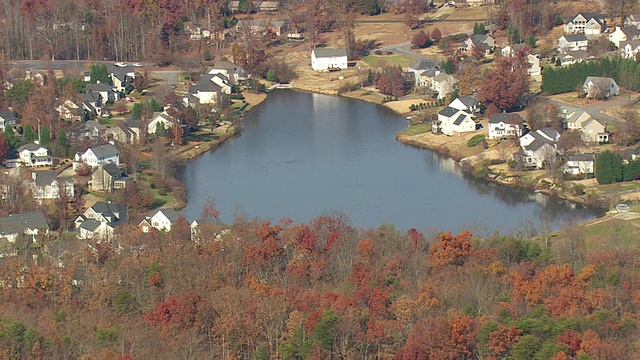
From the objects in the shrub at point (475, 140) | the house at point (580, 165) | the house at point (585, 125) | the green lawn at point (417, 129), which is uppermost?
the house at point (585, 125)

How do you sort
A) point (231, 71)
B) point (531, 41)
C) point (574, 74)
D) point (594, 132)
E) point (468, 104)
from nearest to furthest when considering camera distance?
point (594, 132) < point (468, 104) < point (574, 74) < point (531, 41) < point (231, 71)

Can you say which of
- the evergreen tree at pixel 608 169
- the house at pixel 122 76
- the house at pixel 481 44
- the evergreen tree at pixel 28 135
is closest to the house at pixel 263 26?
the house at pixel 122 76

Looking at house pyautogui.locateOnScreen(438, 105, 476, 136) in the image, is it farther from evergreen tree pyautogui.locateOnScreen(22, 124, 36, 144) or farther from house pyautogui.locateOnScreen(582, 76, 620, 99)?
evergreen tree pyautogui.locateOnScreen(22, 124, 36, 144)

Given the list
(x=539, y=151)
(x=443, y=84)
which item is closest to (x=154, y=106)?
(x=443, y=84)

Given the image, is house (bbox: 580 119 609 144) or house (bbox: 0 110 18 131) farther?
house (bbox: 0 110 18 131)

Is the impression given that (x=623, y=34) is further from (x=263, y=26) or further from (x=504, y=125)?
(x=263, y=26)

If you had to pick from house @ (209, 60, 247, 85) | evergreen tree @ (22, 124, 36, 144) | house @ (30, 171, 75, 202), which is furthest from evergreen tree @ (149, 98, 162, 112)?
house @ (30, 171, 75, 202)

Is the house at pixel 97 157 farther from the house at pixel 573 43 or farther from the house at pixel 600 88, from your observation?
the house at pixel 573 43
